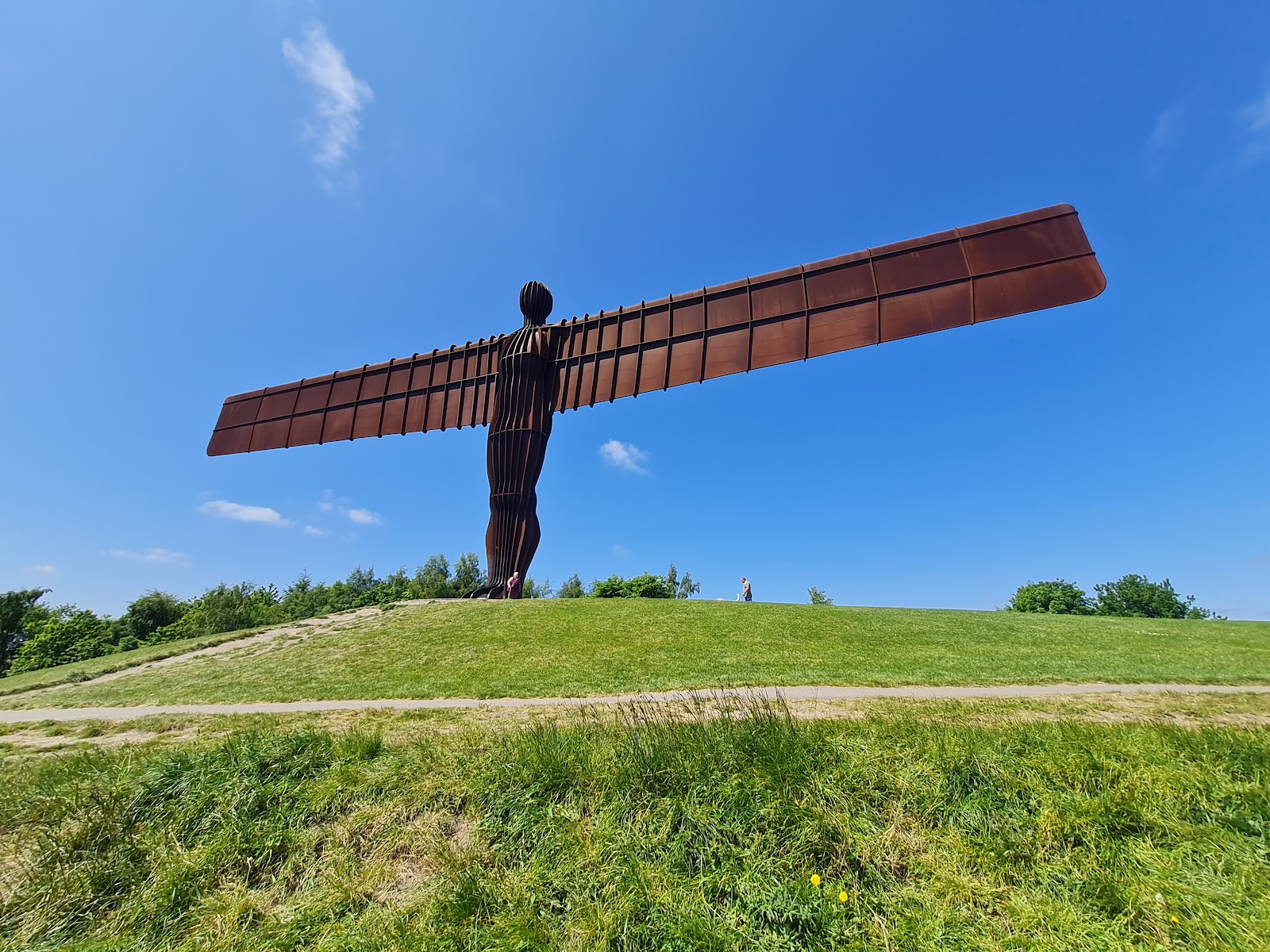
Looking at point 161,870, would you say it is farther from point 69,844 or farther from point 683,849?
point 683,849

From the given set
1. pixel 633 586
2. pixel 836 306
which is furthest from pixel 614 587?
pixel 836 306

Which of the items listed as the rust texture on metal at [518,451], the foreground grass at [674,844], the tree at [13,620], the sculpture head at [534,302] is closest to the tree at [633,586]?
the rust texture on metal at [518,451]

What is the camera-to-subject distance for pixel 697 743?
4.82 metres

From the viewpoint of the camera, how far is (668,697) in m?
8.59

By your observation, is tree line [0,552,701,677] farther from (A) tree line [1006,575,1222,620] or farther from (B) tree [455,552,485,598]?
(A) tree line [1006,575,1222,620]

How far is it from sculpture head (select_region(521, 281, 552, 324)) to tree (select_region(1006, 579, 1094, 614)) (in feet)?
164

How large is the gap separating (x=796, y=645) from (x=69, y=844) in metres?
13.1

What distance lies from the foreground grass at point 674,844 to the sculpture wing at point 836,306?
12.3 metres

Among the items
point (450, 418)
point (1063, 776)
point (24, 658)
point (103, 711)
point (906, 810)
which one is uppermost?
point (450, 418)

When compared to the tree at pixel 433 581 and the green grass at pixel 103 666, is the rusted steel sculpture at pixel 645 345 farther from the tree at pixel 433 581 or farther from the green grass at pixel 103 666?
the tree at pixel 433 581

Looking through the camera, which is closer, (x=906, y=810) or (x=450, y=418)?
(x=906, y=810)

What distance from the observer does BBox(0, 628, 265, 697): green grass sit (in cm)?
1428

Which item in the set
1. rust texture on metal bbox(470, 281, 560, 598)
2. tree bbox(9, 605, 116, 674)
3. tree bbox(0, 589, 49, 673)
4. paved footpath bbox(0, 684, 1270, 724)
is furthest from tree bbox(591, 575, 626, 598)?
tree bbox(0, 589, 49, 673)

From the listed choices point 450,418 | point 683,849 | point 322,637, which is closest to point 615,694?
point 683,849
